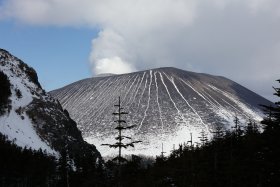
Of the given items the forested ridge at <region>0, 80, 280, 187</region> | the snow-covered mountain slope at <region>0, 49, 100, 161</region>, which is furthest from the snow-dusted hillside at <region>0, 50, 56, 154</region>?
the forested ridge at <region>0, 80, 280, 187</region>

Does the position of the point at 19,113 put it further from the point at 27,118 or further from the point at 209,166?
the point at 209,166

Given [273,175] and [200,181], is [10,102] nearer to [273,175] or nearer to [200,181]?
[200,181]

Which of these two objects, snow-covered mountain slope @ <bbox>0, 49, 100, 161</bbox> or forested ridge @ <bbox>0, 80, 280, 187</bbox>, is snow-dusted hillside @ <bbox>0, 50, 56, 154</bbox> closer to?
snow-covered mountain slope @ <bbox>0, 49, 100, 161</bbox>

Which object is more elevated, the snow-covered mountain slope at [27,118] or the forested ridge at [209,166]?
the snow-covered mountain slope at [27,118]

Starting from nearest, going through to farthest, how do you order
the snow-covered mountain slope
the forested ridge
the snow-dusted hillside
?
1. the forested ridge
2. the snow-dusted hillside
3. the snow-covered mountain slope

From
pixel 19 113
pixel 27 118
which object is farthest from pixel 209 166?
pixel 27 118

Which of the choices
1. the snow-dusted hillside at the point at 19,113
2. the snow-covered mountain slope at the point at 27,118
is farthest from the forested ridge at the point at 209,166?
the snow-covered mountain slope at the point at 27,118

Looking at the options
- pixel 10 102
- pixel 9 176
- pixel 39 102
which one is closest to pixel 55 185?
pixel 9 176

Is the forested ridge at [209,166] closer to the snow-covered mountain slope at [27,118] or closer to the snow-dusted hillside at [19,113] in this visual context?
the snow-dusted hillside at [19,113]
